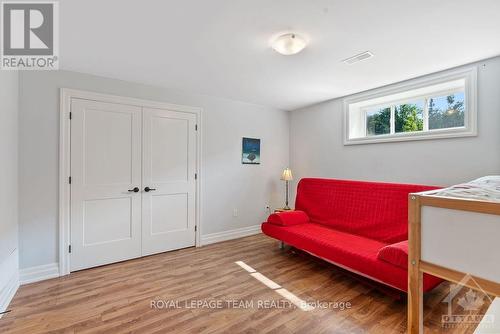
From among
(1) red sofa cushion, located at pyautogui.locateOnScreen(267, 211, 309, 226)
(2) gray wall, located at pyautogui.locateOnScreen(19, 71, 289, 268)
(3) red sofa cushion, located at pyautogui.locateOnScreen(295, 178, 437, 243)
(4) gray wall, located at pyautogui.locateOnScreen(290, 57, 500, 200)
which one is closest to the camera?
(4) gray wall, located at pyautogui.locateOnScreen(290, 57, 500, 200)

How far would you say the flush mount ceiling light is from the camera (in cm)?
189

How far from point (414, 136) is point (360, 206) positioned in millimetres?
1059

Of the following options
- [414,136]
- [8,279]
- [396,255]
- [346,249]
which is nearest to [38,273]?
[8,279]

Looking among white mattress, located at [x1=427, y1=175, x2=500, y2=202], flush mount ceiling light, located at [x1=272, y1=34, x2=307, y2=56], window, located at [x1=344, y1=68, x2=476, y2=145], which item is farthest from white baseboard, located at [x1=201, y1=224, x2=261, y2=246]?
white mattress, located at [x1=427, y1=175, x2=500, y2=202]

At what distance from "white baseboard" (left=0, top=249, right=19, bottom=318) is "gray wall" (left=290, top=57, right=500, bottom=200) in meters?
3.87

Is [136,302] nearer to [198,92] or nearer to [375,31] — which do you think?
[198,92]

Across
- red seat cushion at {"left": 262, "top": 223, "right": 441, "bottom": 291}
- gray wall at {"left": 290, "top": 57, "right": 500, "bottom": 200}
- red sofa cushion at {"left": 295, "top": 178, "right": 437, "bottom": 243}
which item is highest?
gray wall at {"left": 290, "top": 57, "right": 500, "bottom": 200}

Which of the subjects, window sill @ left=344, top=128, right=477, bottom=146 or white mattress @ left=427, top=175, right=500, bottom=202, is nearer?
white mattress @ left=427, top=175, right=500, bottom=202

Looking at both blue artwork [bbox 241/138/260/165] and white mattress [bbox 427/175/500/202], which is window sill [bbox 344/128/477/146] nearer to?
blue artwork [bbox 241/138/260/165]

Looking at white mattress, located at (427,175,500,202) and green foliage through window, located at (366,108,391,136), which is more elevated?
green foliage through window, located at (366,108,391,136)

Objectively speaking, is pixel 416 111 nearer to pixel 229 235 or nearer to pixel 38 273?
pixel 229 235

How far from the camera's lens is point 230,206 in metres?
3.83

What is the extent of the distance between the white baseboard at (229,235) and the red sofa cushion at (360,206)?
3.18 feet

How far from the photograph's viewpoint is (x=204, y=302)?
6.72 feet
